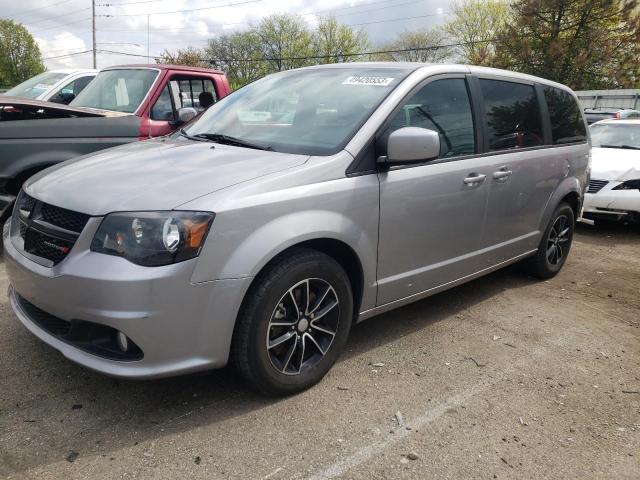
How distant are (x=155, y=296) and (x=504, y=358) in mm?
2271

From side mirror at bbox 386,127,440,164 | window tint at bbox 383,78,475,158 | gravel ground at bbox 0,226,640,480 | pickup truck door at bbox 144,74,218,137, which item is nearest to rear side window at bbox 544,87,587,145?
window tint at bbox 383,78,475,158

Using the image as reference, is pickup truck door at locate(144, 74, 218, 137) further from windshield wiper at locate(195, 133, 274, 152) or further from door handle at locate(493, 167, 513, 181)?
door handle at locate(493, 167, 513, 181)

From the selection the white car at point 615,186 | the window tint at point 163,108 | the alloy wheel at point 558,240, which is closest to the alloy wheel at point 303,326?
the alloy wheel at point 558,240

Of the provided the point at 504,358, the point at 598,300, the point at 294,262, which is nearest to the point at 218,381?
the point at 294,262

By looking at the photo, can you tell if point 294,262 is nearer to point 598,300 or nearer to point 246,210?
point 246,210

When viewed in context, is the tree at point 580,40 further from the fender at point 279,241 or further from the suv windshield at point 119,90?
the fender at point 279,241

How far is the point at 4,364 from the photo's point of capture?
3098 millimetres

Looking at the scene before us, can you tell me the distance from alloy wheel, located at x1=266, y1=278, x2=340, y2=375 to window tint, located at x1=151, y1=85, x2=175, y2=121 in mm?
4093

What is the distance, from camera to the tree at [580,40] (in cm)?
3200

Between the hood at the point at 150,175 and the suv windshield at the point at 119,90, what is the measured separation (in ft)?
10.9

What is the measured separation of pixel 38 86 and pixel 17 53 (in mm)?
78920

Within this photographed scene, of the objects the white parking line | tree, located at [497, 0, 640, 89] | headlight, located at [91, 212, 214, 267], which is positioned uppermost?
tree, located at [497, 0, 640, 89]

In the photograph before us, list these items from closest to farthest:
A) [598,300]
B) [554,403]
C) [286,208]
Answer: [286,208], [554,403], [598,300]

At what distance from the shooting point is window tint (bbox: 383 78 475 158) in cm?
339
